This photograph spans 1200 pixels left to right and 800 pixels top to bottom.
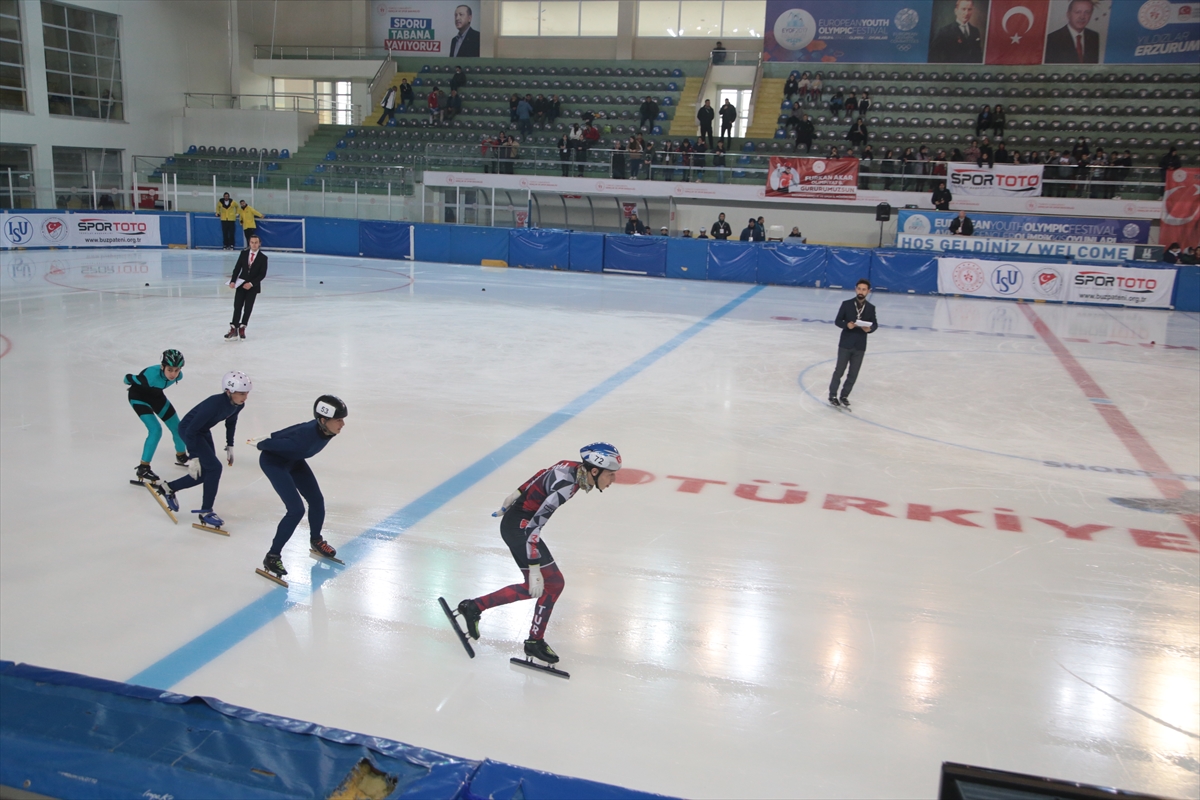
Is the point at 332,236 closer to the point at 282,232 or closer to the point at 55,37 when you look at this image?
the point at 282,232

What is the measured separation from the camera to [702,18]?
109 ft

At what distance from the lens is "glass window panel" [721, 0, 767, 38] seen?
3281 centimetres

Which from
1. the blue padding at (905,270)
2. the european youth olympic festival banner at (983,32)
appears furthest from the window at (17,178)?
the european youth olympic festival banner at (983,32)

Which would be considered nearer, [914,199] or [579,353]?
[579,353]

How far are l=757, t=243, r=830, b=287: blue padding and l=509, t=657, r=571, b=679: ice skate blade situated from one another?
19.5 meters

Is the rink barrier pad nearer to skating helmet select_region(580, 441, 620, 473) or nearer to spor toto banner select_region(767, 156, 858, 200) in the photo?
skating helmet select_region(580, 441, 620, 473)

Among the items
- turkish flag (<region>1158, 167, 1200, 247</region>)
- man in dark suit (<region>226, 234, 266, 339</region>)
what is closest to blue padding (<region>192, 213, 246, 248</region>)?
man in dark suit (<region>226, 234, 266, 339</region>)

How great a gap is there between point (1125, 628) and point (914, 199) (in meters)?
21.8

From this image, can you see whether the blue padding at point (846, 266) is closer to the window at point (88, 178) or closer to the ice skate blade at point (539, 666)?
the ice skate blade at point (539, 666)

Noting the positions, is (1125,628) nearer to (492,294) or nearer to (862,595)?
(862,595)

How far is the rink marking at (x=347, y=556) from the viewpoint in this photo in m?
4.23

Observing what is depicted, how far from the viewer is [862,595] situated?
5336 millimetres

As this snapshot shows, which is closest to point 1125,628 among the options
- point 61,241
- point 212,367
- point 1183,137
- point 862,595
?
point 862,595

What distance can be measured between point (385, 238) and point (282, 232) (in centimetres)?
322
